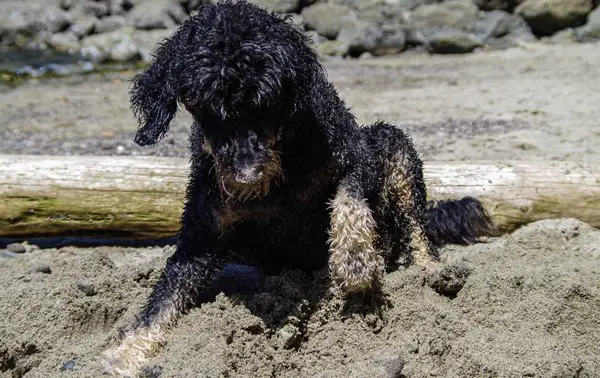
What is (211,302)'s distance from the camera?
4.84 meters

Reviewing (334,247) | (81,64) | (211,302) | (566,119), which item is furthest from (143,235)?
(81,64)

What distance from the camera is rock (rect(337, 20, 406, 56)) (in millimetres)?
16203

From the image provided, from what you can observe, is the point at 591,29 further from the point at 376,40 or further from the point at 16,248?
the point at 16,248

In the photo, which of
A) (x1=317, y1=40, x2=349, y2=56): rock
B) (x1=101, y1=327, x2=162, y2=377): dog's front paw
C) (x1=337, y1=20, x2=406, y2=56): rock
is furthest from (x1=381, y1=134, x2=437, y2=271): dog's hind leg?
(x1=337, y1=20, x2=406, y2=56): rock

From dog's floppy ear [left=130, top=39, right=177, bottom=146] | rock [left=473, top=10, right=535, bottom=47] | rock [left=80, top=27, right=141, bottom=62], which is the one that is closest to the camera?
dog's floppy ear [left=130, top=39, right=177, bottom=146]

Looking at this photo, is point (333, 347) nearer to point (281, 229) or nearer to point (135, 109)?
point (281, 229)

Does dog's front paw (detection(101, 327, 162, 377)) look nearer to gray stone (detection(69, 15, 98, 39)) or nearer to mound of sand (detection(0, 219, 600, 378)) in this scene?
mound of sand (detection(0, 219, 600, 378))

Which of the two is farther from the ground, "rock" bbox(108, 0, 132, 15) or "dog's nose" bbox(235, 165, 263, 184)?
"rock" bbox(108, 0, 132, 15)

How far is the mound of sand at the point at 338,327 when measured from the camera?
414cm

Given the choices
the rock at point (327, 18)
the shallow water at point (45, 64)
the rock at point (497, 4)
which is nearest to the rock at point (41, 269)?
the shallow water at point (45, 64)

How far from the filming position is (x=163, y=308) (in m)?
4.55

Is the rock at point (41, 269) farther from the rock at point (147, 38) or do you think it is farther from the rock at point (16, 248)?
the rock at point (147, 38)

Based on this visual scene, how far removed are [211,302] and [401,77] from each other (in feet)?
31.1

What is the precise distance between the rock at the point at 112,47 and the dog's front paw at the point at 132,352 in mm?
13377
